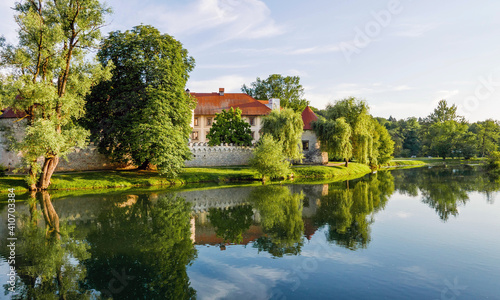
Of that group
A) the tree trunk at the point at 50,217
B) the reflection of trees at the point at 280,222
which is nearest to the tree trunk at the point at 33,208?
the tree trunk at the point at 50,217

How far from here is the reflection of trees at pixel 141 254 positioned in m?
7.39

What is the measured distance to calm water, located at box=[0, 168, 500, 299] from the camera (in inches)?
292

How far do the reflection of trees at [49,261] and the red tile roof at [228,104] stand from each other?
122 ft

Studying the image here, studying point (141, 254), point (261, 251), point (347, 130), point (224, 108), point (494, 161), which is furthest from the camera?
point (224, 108)

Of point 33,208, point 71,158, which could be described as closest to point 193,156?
point 71,158

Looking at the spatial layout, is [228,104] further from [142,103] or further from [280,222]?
[280,222]

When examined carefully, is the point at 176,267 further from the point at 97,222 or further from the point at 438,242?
the point at 438,242

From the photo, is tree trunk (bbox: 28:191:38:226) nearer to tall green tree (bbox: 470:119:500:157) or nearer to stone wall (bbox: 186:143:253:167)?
stone wall (bbox: 186:143:253:167)

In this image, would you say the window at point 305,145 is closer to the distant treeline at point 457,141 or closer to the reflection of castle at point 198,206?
the reflection of castle at point 198,206

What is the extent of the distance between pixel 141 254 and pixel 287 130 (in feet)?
92.9

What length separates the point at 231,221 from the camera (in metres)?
14.5

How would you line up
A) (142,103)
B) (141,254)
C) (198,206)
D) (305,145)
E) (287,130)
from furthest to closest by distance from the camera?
1. (305,145)
2. (287,130)
3. (142,103)
4. (198,206)
5. (141,254)

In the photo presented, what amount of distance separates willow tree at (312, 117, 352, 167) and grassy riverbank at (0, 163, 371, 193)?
2.25 m

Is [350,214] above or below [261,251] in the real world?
above
